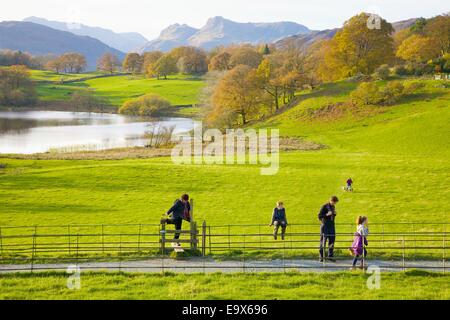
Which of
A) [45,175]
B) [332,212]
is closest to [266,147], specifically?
[45,175]

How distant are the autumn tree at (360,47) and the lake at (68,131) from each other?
3478 cm

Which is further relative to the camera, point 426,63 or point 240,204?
point 426,63

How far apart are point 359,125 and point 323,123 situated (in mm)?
7001

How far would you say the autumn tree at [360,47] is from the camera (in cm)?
10256

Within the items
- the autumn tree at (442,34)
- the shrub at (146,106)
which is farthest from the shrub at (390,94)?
the shrub at (146,106)

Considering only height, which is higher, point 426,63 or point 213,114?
point 426,63

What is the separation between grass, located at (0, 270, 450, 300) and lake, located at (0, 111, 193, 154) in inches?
2476

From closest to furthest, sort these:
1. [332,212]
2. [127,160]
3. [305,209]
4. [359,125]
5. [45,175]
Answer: [332,212], [305,209], [45,175], [127,160], [359,125]

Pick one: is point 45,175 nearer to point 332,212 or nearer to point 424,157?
point 332,212

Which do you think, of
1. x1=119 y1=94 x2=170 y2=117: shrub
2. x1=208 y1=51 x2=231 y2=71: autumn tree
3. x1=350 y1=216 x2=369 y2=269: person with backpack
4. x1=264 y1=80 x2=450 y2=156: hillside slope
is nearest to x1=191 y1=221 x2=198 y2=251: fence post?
x1=350 y1=216 x2=369 y2=269: person with backpack

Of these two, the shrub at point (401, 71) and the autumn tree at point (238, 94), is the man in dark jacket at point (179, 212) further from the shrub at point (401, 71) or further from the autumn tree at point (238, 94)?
the shrub at point (401, 71)

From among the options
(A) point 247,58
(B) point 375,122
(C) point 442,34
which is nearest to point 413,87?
(B) point 375,122

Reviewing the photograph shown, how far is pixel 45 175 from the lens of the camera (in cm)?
5203

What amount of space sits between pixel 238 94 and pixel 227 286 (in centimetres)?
7917
